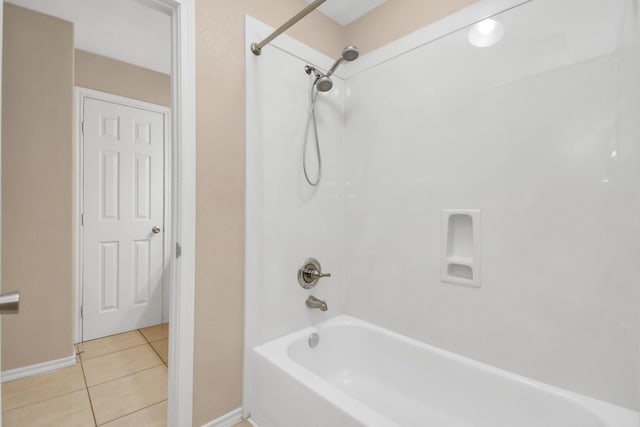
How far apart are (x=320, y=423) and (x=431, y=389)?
27.2 inches

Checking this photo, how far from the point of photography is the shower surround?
1162 millimetres

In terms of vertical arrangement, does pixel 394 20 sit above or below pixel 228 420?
above

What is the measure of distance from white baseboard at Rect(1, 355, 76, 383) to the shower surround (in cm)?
153

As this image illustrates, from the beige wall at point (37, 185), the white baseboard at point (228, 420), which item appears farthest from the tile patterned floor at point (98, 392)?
the white baseboard at point (228, 420)

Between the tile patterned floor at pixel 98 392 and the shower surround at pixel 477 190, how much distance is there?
2.33ft

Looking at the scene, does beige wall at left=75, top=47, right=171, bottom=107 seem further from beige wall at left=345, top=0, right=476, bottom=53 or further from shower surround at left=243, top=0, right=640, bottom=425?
beige wall at left=345, top=0, right=476, bottom=53

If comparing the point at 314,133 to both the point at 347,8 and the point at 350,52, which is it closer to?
the point at 350,52

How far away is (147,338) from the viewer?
2625 millimetres

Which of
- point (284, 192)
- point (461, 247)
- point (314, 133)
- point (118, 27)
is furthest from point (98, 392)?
point (118, 27)

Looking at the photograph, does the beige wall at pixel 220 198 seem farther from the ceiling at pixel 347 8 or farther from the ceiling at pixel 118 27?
the ceiling at pixel 118 27

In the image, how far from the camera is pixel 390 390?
1.70m

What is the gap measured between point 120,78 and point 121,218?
1.28 meters

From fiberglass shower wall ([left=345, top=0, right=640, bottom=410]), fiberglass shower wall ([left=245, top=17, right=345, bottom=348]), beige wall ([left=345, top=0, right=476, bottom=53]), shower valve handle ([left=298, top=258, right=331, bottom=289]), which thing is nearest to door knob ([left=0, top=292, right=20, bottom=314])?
fiberglass shower wall ([left=245, top=17, right=345, bottom=348])

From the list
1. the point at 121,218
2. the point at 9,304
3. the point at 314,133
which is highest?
the point at 314,133
